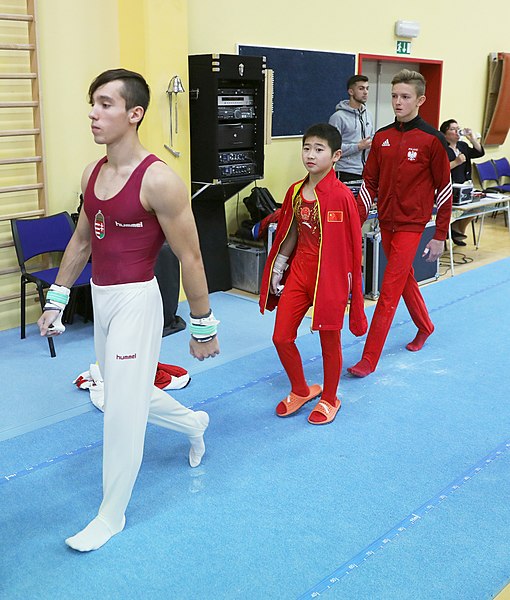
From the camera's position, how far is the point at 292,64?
275 inches

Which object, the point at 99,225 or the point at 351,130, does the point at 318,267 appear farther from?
the point at 351,130

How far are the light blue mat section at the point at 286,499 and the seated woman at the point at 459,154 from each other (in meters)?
3.45

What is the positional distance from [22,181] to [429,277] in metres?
3.79

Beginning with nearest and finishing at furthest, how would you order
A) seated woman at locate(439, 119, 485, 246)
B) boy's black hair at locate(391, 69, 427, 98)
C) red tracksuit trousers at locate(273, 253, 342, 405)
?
1. red tracksuit trousers at locate(273, 253, 342, 405)
2. boy's black hair at locate(391, 69, 427, 98)
3. seated woman at locate(439, 119, 485, 246)

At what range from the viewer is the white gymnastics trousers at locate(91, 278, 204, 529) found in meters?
2.71

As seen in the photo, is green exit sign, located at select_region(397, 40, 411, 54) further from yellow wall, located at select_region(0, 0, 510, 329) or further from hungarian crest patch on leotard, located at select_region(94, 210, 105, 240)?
hungarian crest patch on leotard, located at select_region(94, 210, 105, 240)

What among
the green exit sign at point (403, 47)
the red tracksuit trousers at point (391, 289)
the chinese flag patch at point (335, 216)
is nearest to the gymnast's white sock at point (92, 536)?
the chinese flag patch at point (335, 216)

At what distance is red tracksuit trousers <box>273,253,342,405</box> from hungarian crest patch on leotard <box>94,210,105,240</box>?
1318mm

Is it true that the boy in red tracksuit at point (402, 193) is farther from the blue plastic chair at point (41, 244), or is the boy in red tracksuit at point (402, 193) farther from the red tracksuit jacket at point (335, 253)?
the blue plastic chair at point (41, 244)

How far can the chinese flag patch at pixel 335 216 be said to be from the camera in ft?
12.0

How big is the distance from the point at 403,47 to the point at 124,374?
22.9 feet

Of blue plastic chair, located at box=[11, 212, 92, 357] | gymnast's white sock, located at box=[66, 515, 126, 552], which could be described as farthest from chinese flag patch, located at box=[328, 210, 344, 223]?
blue plastic chair, located at box=[11, 212, 92, 357]

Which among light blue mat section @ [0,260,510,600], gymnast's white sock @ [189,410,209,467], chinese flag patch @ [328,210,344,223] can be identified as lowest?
light blue mat section @ [0,260,510,600]

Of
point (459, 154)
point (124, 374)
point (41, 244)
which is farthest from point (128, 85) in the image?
A: point (459, 154)
